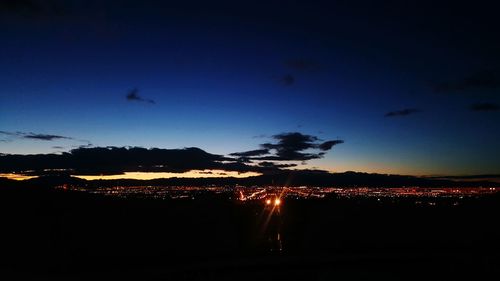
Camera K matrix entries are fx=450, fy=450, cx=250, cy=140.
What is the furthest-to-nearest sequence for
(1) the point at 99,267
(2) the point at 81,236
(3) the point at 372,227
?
(3) the point at 372,227
(2) the point at 81,236
(1) the point at 99,267

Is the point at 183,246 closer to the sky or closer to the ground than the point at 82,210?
closer to the ground

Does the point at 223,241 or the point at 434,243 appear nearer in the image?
the point at 434,243

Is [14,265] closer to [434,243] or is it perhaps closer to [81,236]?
[81,236]

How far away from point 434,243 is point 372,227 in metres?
11.8

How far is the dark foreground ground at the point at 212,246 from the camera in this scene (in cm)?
2225

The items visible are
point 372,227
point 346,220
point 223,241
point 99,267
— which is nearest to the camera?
point 99,267

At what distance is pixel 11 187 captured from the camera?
40.0 meters

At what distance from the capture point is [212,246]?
116ft

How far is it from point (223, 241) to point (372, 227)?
1699 centimetres

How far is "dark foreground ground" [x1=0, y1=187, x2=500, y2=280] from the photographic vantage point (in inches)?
876

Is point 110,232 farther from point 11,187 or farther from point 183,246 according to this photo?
point 11,187

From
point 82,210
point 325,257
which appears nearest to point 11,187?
point 82,210

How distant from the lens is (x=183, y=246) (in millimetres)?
34625

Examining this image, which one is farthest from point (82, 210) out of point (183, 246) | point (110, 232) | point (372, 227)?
point (372, 227)
